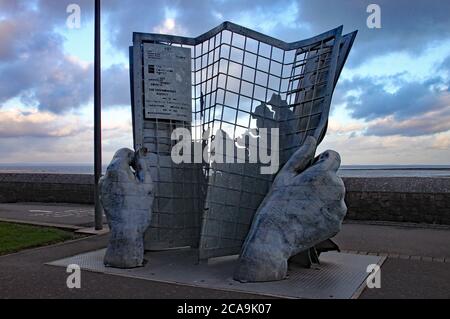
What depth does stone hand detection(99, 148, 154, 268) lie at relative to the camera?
7102 mm

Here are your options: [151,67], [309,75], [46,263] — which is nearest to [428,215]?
[309,75]

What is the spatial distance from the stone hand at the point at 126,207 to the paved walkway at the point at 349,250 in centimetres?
57

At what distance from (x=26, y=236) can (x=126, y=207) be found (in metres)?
3.90

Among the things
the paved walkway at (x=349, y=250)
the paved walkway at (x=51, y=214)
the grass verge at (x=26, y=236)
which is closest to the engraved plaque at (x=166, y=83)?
the paved walkway at (x=349, y=250)

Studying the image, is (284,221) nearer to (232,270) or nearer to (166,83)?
(232,270)

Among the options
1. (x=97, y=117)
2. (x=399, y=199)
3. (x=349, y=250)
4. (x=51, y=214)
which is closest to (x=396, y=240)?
(x=349, y=250)

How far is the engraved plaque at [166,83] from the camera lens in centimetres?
827

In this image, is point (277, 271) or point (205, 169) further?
Answer: point (205, 169)

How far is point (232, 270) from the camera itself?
696 centimetres

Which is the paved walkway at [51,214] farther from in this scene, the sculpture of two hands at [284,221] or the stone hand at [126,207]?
the sculpture of two hands at [284,221]

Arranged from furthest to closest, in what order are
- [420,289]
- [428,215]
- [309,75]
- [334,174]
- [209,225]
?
1. [428,215]
2. [309,75]
3. [209,225]
4. [334,174]
5. [420,289]
